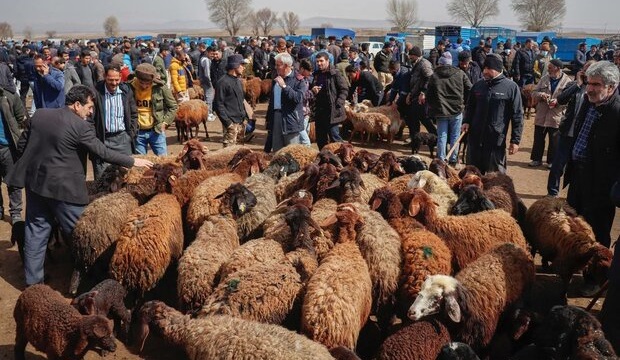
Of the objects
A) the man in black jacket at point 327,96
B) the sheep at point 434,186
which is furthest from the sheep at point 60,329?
the man in black jacket at point 327,96

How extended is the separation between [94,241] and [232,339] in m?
2.60

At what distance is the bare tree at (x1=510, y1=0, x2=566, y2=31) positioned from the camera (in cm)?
10681

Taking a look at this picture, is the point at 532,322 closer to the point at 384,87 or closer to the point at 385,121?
the point at 385,121

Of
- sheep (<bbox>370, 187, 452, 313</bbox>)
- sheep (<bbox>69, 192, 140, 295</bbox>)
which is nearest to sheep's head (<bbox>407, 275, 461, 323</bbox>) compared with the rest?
sheep (<bbox>370, 187, 452, 313</bbox>)

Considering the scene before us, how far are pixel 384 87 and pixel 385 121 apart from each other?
4453mm

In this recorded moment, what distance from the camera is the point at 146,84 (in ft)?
27.1

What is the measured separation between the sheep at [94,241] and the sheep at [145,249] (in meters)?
0.18

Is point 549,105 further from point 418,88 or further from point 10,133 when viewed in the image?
point 10,133

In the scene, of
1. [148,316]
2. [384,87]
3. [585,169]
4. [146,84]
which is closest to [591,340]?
[585,169]

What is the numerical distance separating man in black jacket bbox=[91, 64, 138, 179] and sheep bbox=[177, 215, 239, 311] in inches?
111

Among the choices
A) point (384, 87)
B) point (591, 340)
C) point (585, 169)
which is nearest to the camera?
point (591, 340)

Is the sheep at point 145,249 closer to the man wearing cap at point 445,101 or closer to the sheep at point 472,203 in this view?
the sheep at point 472,203

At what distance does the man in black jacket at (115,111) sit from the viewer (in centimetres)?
743

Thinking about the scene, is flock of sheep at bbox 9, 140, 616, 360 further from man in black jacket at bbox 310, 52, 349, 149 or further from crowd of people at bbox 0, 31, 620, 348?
man in black jacket at bbox 310, 52, 349, 149
